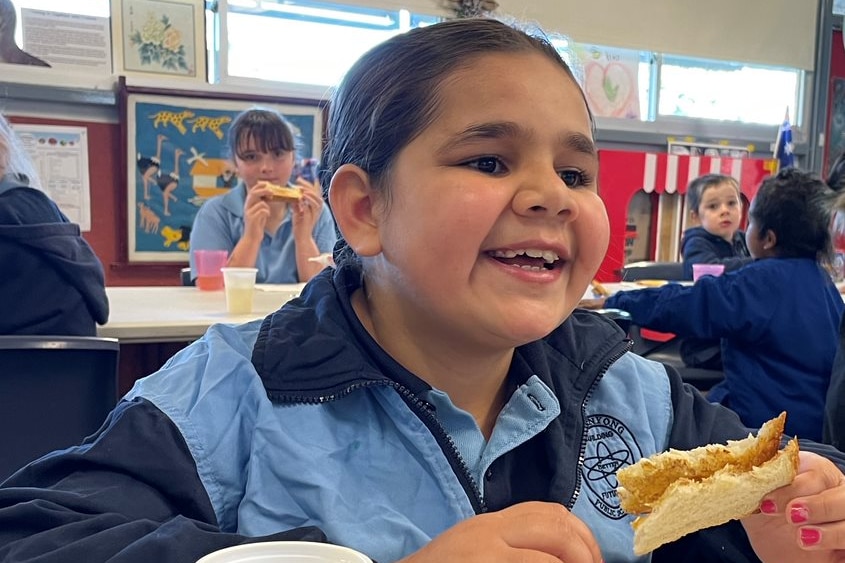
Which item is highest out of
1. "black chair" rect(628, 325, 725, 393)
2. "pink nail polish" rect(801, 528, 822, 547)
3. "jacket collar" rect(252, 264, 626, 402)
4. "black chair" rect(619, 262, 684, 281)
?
"jacket collar" rect(252, 264, 626, 402)

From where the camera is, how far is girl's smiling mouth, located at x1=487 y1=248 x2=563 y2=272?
83 centimetres

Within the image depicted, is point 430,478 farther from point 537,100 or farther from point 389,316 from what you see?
point 537,100

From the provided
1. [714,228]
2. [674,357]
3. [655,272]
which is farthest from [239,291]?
[714,228]

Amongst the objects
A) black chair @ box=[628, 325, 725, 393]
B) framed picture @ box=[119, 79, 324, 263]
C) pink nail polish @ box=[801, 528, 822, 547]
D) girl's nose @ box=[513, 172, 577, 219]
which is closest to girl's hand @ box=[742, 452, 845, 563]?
pink nail polish @ box=[801, 528, 822, 547]

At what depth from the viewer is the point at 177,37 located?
13.7 ft

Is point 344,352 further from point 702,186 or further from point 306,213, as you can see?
point 702,186

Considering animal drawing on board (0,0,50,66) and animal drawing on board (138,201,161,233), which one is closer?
animal drawing on board (0,0,50,66)

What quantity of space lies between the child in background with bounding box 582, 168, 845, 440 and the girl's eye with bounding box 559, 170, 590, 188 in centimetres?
183

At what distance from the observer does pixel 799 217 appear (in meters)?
2.59

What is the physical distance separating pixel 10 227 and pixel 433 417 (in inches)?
56.8

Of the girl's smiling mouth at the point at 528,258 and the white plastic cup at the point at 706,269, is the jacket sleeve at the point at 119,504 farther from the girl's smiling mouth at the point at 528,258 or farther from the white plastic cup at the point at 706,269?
the white plastic cup at the point at 706,269

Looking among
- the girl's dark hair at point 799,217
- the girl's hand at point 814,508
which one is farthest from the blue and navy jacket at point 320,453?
the girl's dark hair at point 799,217

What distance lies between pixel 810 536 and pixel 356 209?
649 millimetres

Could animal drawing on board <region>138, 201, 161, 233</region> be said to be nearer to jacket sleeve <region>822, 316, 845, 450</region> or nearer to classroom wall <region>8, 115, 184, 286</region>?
classroom wall <region>8, 115, 184, 286</region>
